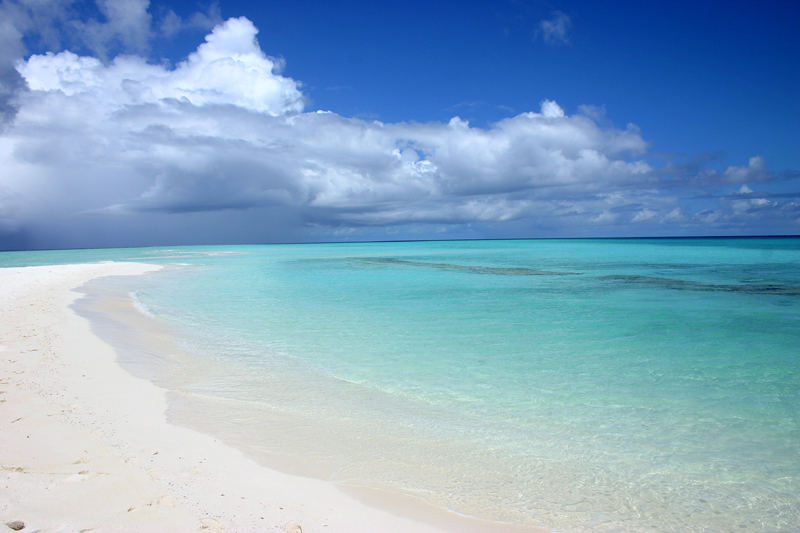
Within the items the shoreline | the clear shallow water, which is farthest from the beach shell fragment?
the clear shallow water

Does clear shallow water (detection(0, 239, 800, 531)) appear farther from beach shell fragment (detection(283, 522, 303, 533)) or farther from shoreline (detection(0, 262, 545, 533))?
beach shell fragment (detection(283, 522, 303, 533))

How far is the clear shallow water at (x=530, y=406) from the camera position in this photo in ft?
13.9

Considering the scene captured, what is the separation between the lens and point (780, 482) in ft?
14.7

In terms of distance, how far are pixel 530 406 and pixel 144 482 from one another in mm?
4771

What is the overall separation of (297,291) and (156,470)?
1767 centimetres

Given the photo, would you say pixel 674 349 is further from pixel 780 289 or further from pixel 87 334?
pixel 780 289

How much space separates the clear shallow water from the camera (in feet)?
13.9

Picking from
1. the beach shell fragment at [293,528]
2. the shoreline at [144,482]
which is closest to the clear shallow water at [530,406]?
the shoreline at [144,482]

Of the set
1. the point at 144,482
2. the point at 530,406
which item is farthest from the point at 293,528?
the point at 530,406

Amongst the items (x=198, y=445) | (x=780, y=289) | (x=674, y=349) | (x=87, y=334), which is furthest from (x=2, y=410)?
(x=780, y=289)

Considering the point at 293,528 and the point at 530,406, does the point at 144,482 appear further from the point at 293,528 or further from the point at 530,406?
the point at 530,406

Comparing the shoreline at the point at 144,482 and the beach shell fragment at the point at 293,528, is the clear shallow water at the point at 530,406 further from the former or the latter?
the beach shell fragment at the point at 293,528

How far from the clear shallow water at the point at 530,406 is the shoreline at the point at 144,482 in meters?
0.37

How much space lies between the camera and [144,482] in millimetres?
4031
